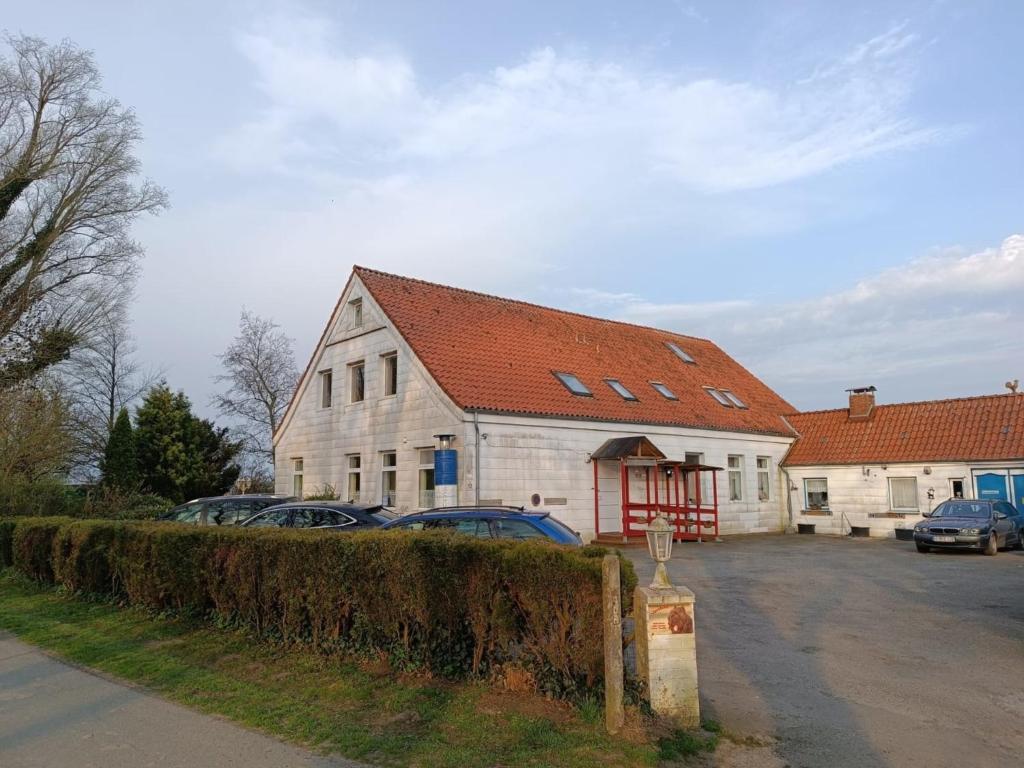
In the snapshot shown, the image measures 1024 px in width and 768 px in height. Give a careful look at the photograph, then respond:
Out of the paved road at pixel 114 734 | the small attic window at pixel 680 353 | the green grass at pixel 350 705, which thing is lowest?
the paved road at pixel 114 734

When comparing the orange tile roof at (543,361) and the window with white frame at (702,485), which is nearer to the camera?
the orange tile roof at (543,361)

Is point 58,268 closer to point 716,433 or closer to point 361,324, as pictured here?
point 361,324

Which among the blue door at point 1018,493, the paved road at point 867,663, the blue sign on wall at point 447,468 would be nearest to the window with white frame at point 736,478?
the blue door at point 1018,493

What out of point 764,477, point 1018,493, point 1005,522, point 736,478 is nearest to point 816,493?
point 764,477

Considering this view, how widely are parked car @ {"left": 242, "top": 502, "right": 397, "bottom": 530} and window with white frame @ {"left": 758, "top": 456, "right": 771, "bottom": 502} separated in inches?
749

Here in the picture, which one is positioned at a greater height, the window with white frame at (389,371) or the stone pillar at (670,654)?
the window with white frame at (389,371)

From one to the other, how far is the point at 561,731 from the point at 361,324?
20.3 m

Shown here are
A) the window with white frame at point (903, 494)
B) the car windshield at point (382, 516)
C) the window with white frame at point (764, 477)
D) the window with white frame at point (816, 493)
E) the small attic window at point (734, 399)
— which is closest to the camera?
the car windshield at point (382, 516)

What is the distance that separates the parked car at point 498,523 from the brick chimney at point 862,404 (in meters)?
22.5

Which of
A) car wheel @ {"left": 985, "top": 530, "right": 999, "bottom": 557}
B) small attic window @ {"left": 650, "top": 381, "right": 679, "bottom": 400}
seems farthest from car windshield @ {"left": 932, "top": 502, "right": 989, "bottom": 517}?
small attic window @ {"left": 650, "top": 381, "right": 679, "bottom": 400}

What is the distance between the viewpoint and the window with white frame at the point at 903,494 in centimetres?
2658

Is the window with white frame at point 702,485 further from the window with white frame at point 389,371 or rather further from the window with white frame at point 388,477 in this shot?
the window with white frame at point 389,371

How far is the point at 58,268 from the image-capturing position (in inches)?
1201

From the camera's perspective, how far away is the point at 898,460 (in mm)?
26797
